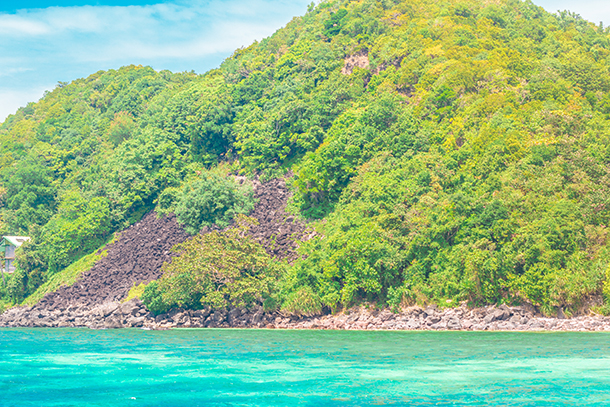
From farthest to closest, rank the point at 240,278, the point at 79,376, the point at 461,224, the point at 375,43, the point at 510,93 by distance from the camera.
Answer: the point at 375,43
the point at 510,93
the point at 240,278
the point at 461,224
the point at 79,376

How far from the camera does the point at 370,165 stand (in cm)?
6288

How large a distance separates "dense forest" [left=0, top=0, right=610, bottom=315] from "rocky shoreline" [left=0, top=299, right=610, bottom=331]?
4.34ft

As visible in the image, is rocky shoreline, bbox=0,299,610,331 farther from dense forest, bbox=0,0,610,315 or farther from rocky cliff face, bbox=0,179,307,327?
dense forest, bbox=0,0,610,315

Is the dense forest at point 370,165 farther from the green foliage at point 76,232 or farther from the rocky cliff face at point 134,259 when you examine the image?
the rocky cliff face at point 134,259

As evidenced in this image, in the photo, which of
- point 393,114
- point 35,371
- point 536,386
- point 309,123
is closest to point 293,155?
point 309,123

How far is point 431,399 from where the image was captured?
18000 mm

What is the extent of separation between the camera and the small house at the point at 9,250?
270ft

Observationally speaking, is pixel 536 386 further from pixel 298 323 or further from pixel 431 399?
pixel 298 323

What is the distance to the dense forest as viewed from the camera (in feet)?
153

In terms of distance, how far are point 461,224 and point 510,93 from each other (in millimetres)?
22133

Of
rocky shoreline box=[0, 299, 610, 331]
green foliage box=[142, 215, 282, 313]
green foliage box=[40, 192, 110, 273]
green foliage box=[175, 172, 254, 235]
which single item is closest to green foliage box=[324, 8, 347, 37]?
green foliage box=[175, 172, 254, 235]

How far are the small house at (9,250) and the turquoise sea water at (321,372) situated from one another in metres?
Answer: 51.6

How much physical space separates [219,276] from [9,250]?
45.8 meters

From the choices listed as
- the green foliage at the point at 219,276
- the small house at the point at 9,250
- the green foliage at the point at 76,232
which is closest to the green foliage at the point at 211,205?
the green foliage at the point at 219,276
